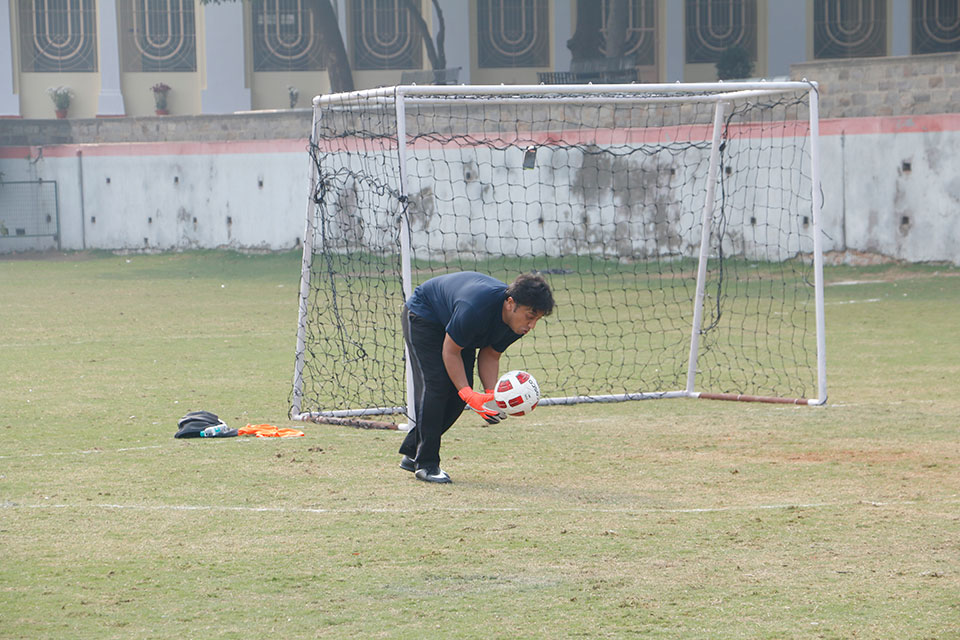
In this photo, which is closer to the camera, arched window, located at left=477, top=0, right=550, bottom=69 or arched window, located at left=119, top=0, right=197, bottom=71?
arched window, located at left=477, top=0, right=550, bottom=69

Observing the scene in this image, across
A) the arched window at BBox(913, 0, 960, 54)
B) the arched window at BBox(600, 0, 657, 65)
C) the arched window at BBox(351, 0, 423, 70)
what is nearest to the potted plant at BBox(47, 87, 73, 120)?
the arched window at BBox(351, 0, 423, 70)

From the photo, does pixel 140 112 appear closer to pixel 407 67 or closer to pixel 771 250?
pixel 407 67

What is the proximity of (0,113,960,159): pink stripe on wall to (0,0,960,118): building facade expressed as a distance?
9163mm

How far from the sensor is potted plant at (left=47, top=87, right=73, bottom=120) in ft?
129

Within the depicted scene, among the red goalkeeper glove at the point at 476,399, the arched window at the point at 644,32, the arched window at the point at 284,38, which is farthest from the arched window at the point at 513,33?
the red goalkeeper glove at the point at 476,399

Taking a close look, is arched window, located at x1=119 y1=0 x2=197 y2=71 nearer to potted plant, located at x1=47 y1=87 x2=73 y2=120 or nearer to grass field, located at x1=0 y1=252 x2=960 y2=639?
potted plant, located at x1=47 y1=87 x2=73 y2=120

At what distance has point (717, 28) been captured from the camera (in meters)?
37.9

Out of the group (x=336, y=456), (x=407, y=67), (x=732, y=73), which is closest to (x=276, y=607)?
(x=336, y=456)

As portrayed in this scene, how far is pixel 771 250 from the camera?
21891 millimetres

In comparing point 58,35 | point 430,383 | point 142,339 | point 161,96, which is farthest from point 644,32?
point 430,383

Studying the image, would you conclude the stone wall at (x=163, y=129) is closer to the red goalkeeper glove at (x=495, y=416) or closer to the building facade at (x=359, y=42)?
the building facade at (x=359, y=42)

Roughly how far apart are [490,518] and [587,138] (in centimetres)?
1748

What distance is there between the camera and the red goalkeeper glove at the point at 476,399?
713 cm

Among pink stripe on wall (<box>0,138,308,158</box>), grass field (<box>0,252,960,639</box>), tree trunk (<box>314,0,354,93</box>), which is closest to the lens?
grass field (<box>0,252,960,639</box>)
